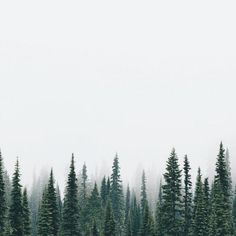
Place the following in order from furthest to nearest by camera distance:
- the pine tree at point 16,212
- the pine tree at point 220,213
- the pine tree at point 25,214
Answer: the pine tree at point 25,214 → the pine tree at point 16,212 → the pine tree at point 220,213

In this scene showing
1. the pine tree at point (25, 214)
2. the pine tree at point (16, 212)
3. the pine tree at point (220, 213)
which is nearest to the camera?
the pine tree at point (220, 213)

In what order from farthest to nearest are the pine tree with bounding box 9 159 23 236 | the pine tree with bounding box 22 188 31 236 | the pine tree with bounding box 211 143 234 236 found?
1. the pine tree with bounding box 22 188 31 236
2. the pine tree with bounding box 9 159 23 236
3. the pine tree with bounding box 211 143 234 236

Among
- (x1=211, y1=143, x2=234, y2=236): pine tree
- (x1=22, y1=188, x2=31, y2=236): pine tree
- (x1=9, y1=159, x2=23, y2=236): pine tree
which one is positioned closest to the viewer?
(x1=211, y1=143, x2=234, y2=236): pine tree

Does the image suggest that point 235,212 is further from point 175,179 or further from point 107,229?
point 175,179

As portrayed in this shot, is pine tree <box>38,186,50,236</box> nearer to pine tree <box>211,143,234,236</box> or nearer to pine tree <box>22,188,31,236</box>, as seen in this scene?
pine tree <box>22,188,31,236</box>

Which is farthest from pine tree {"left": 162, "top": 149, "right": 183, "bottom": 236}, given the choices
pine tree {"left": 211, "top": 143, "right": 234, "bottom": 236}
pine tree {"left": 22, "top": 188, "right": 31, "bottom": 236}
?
pine tree {"left": 22, "top": 188, "right": 31, "bottom": 236}

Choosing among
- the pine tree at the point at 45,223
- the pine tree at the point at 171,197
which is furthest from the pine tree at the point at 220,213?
the pine tree at the point at 45,223

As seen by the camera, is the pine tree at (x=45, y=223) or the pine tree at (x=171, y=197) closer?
the pine tree at (x=171, y=197)

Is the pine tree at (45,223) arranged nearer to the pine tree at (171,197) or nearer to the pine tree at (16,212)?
the pine tree at (16,212)

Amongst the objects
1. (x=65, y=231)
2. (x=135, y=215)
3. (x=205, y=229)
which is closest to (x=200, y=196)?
(x=205, y=229)

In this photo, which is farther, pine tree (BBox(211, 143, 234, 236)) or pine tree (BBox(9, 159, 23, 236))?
pine tree (BBox(9, 159, 23, 236))

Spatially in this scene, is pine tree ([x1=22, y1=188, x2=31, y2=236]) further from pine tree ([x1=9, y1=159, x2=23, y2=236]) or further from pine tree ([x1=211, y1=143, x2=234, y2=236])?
pine tree ([x1=211, y1=143, x2=234, y2=236])

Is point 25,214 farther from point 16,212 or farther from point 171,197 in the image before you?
point 171,197

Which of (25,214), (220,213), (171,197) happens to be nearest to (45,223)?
(25,214)
